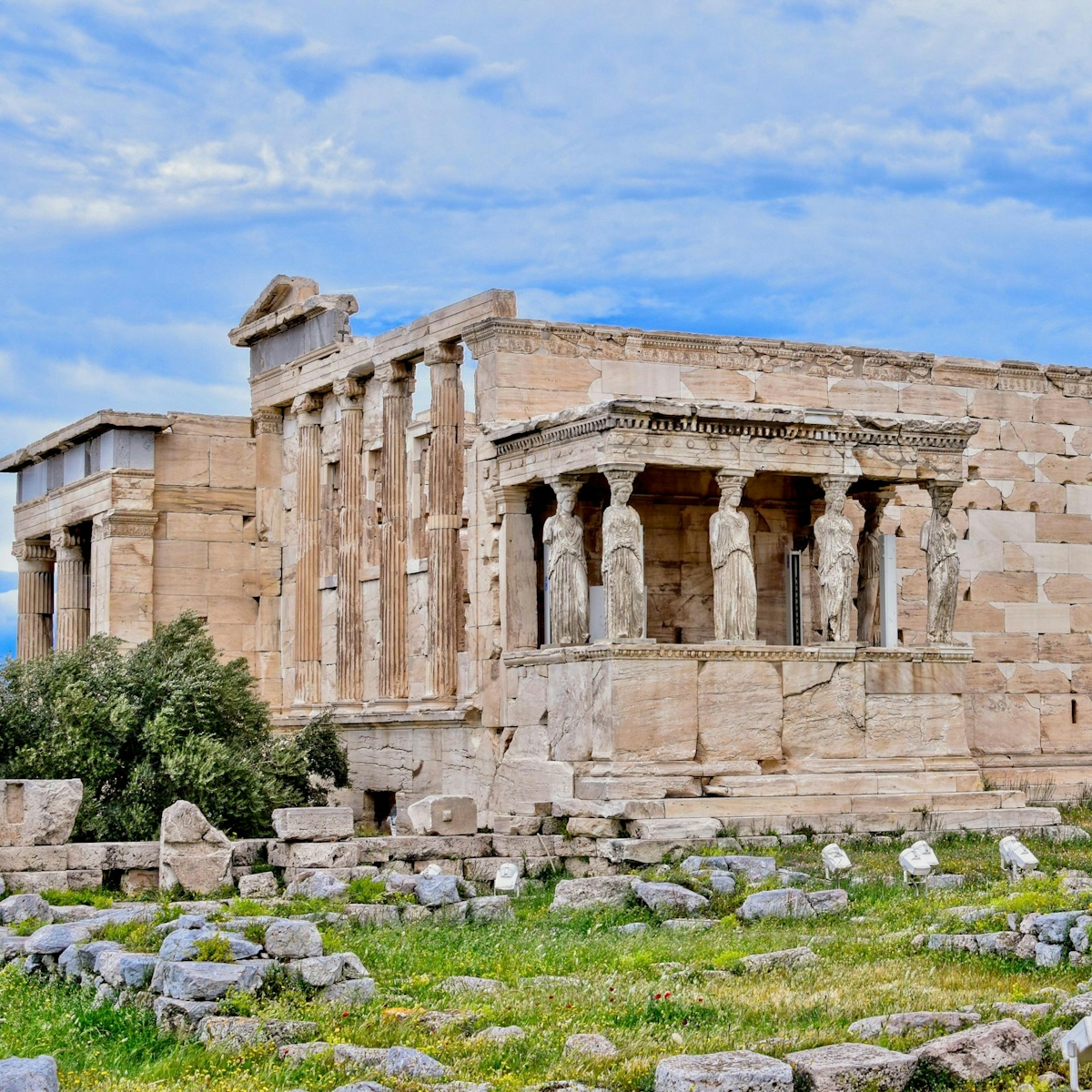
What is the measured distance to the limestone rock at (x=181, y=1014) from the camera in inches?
417

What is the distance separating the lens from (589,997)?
1125 cm

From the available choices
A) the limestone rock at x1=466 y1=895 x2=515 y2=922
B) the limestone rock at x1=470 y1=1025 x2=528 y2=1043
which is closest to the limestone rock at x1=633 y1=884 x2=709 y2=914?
the limestone rock at x1=466 y1=895 x2=515 y2=922

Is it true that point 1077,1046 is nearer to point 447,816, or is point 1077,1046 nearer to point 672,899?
point 672,899

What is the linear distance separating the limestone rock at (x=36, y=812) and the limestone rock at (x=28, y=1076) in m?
8.80

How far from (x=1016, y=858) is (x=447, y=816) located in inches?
222

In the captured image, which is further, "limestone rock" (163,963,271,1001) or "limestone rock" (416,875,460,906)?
"limestone rock" (416,875,460,906)

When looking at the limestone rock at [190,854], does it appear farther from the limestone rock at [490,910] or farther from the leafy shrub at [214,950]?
the leafy shrub at [214,950]

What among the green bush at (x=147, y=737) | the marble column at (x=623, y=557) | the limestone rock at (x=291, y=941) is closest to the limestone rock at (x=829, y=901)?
the limestone rock at (x=291, y=941)

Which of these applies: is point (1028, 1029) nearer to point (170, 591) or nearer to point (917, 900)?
point (917, 900)

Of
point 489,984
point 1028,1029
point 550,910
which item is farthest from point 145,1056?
point 550,910

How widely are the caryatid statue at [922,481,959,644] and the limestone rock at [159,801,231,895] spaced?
7.97 metres

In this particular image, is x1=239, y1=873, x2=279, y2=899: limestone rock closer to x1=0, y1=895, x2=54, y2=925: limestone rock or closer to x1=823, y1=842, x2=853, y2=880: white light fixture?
x1=0, y1=895, x2=54, y2=925: limestone rock

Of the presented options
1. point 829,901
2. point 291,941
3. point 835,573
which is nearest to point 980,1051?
point 291,941

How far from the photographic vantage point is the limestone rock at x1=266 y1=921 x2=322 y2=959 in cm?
1187
